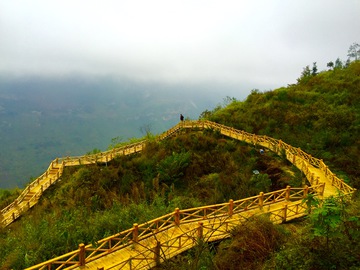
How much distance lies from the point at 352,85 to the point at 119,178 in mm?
27080

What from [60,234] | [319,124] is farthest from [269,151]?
[60,234]

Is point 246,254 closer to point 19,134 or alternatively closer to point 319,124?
point 319,124

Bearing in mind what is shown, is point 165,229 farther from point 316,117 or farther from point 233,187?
point 316,117

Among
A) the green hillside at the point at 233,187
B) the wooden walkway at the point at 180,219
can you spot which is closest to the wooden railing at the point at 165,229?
the wooden walkway at the point at 180,219

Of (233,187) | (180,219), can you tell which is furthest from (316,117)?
(180,219)

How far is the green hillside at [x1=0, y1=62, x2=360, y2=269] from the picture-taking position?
6737 millimetres

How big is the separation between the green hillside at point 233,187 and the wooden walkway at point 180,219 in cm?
59

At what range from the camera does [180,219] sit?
12.1 meters

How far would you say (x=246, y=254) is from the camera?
7.63m

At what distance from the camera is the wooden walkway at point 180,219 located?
27.4ft

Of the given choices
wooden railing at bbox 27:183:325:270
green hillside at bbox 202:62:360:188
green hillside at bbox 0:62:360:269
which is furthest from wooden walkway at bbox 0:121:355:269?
green hillside at bbox 202:62:360:188

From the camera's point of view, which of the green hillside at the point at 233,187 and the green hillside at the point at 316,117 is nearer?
the green hillside at the point at 233,187

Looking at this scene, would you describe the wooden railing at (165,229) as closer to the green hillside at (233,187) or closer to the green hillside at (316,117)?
the green hillside at (233,187)

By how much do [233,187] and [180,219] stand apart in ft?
22.2
